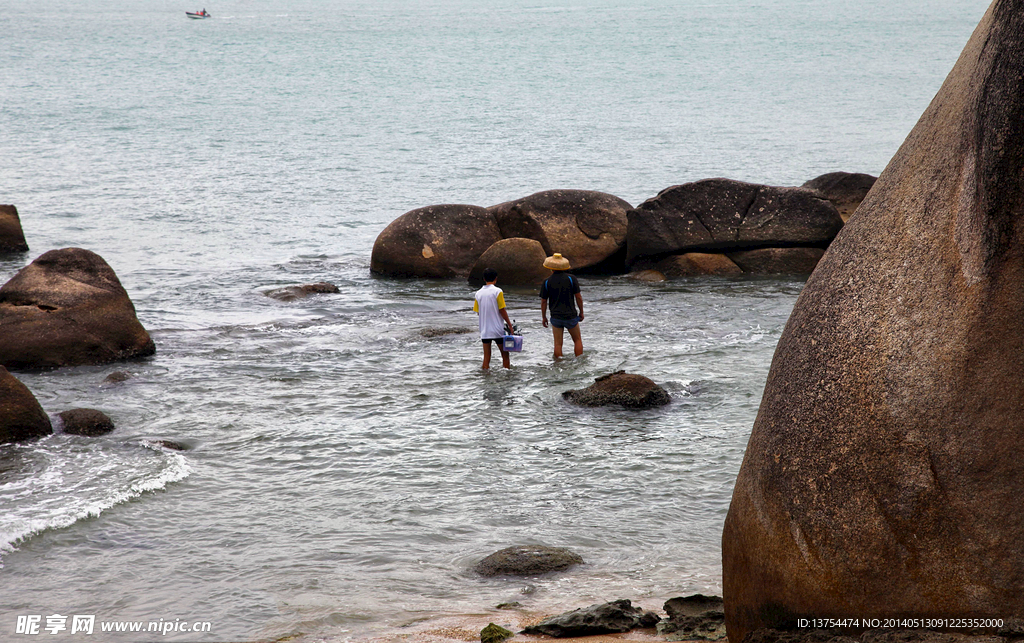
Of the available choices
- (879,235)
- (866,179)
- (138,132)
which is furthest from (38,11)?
(879,235)

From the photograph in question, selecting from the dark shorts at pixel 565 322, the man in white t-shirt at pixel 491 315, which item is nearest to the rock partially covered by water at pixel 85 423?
the man in white t-shirt at pixel 491 315

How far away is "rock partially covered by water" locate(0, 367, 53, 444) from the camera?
9.46 metres

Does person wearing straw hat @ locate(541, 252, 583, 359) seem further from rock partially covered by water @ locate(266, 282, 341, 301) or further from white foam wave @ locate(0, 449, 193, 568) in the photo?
rock partially covered by water @ locate(266, 282, 341, 301)

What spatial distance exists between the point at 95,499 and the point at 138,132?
49.5 m

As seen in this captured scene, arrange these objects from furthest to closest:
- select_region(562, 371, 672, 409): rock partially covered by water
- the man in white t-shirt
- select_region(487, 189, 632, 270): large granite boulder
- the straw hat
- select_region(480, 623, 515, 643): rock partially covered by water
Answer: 1. select_region(487, 189, 632, 270): large granite boulder
2. the straw hat
3. the man in white t-shirt
4. select_region(562, 371, 672, 409): rock partially covered by water
5. select_region(480, 623, 515, 643): rock partially covered by water

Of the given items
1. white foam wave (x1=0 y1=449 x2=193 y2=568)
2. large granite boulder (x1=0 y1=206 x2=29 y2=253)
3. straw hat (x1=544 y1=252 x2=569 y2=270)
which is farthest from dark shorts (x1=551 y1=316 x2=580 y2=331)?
large granite boulder (x1=0 y1=206 x2=29 y2=253)

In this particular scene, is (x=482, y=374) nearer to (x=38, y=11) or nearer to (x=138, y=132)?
(x=138, y=132)

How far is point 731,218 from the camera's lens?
19.2 meters

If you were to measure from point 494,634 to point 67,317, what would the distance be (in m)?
10.1

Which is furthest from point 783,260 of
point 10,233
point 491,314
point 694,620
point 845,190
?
point 10,233

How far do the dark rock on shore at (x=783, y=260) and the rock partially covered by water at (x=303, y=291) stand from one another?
856 centimetres

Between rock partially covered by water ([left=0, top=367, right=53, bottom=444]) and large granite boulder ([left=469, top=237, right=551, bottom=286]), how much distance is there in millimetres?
10206

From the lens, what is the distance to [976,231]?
376 cm

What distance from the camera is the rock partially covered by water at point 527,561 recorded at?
22.3 feet
